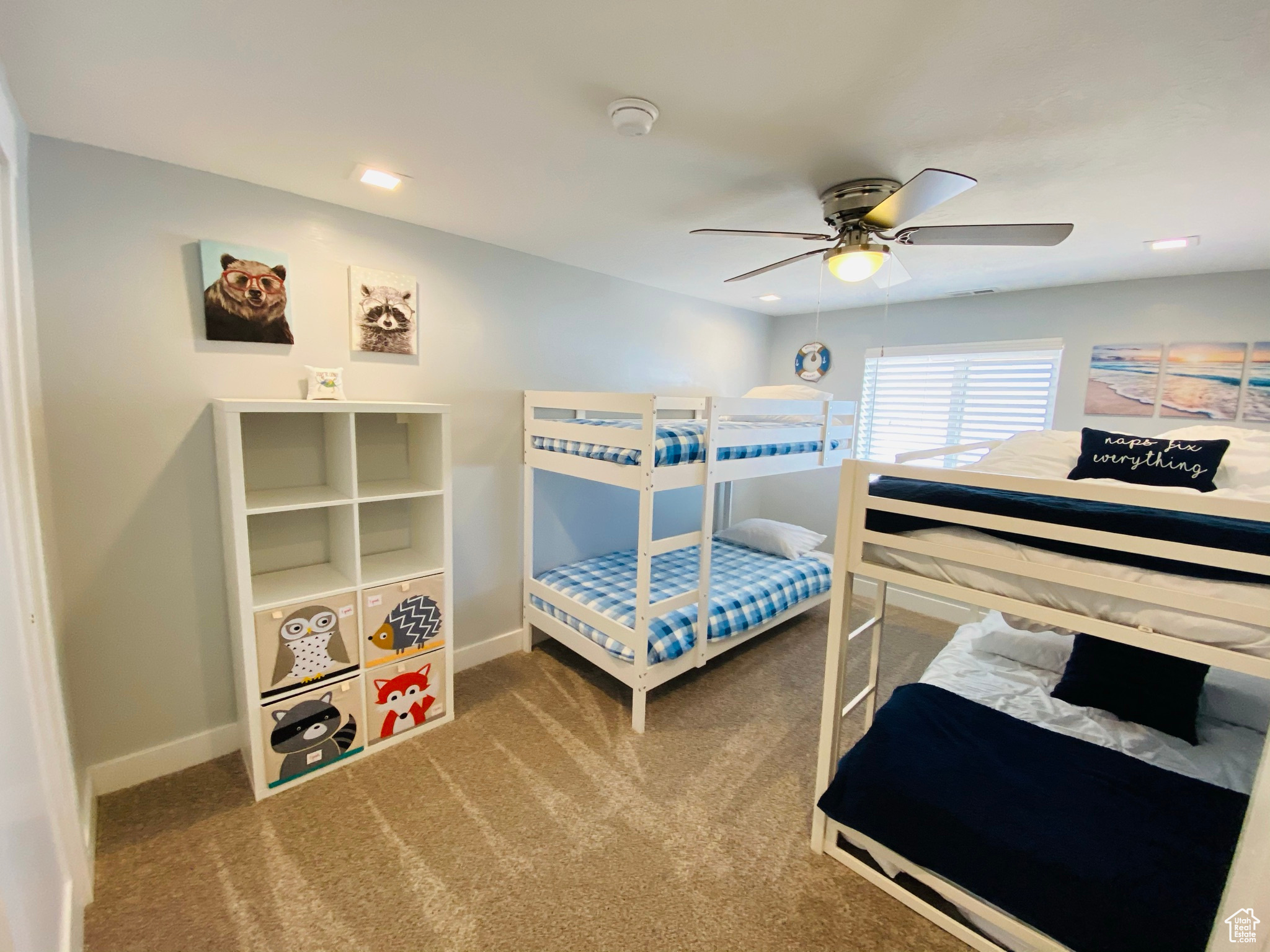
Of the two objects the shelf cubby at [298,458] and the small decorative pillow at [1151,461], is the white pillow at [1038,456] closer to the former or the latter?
the small decorative pillow at [1151,461]

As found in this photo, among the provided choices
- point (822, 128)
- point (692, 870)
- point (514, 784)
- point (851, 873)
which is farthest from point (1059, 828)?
point (822, 128)

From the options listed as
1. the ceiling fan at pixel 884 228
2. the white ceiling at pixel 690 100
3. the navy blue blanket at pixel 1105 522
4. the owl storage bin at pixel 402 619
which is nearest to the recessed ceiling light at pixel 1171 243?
the white ceiling at pixel 690 100

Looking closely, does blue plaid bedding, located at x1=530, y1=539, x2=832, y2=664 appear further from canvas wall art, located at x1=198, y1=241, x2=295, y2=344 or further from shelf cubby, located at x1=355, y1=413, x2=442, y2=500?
canvas wall art, located at x1=198, y1=241, x2=295, y2=344

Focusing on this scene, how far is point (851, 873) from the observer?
1.64 metres

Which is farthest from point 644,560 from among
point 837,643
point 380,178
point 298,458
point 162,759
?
point 162,759

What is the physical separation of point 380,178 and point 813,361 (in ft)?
11.1

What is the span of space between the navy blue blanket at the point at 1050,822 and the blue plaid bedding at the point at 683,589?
949 mm

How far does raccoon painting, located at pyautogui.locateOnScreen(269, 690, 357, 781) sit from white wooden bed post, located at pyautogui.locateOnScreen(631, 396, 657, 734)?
1211 millimetres

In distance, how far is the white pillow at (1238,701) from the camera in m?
1.76

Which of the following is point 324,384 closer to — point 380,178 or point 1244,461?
point 380,178

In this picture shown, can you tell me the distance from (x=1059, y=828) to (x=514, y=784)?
175 cm

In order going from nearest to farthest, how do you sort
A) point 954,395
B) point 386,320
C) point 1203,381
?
point 386,320 → point 1203,381 → point 954,395

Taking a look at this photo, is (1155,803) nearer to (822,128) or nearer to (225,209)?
(822,128)

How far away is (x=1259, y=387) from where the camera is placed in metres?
2.54
